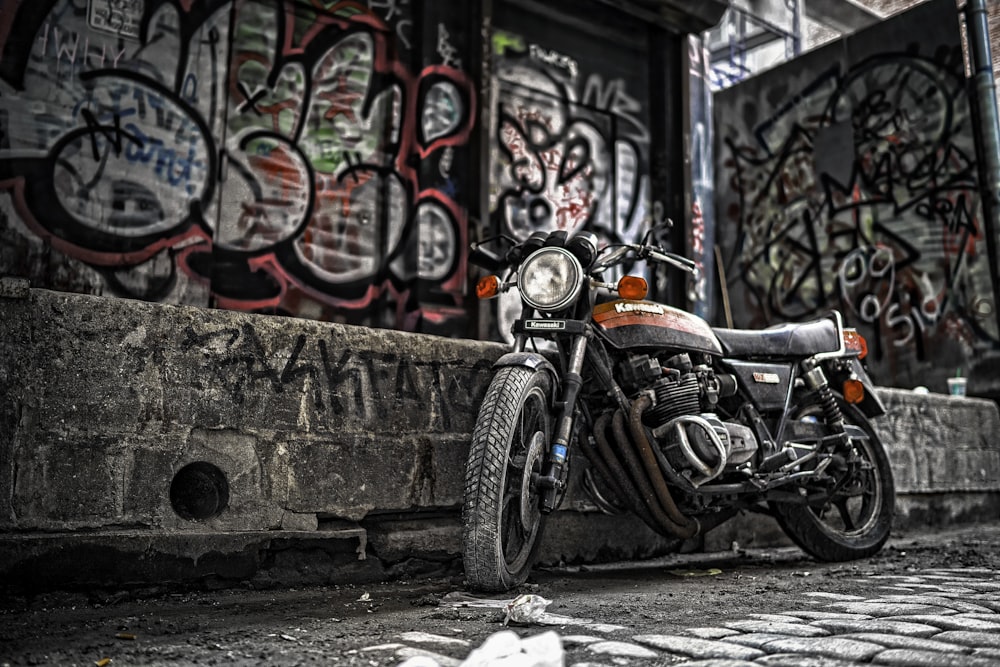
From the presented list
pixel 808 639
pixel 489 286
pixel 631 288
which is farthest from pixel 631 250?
pixel 808 639

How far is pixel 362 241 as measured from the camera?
6895 millimetres

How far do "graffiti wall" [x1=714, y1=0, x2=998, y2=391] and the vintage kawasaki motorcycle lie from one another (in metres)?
5.20

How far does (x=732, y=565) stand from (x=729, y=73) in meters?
11.1

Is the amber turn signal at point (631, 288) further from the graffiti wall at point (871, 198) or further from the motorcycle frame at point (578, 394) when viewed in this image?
the graffiti wall at point (871, 198)

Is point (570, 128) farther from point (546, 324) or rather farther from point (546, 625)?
point (546, 625)

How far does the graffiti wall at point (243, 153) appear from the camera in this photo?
5668 mm

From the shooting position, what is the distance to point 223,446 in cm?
335

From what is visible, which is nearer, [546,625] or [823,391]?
[546,625]

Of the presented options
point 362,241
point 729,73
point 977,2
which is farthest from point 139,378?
point 729,73

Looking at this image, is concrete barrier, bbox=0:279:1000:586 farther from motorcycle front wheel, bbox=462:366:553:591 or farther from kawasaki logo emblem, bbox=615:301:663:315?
kawasaki logo emblem, bbox=615:301:663:315

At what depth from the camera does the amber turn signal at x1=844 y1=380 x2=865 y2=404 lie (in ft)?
16.1

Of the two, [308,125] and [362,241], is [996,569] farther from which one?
[308,125]

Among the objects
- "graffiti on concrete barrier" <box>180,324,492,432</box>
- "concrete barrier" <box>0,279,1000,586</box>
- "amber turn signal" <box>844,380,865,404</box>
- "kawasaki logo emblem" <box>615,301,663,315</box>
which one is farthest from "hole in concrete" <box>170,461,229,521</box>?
"amber turn signal" <box>844,380,865,404</box>

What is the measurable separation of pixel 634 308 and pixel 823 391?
1489 millimetres
